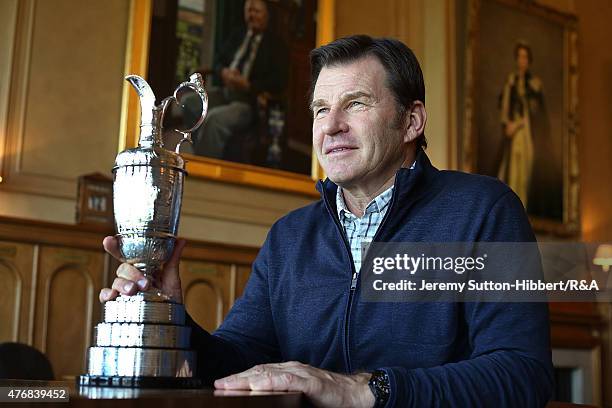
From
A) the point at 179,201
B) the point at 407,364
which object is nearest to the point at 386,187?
the point at 407,364

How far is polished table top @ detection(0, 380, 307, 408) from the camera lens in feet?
4.08

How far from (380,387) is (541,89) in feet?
22.7

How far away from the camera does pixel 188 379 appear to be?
1.73 meters

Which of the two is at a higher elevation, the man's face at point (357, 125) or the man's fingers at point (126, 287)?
the man's face at point (357, 125)

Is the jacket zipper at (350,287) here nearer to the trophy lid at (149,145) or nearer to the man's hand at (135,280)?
the man's hand at (135,280)

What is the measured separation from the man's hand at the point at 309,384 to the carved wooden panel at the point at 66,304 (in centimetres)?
333

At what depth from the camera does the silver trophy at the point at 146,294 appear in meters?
1.70

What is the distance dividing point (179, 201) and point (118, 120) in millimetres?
3790

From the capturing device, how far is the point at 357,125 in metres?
2.46

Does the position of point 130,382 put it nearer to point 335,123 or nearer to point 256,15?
point 335,123

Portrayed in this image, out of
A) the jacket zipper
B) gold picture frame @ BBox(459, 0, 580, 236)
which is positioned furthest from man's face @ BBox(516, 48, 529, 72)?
the jacket zipper

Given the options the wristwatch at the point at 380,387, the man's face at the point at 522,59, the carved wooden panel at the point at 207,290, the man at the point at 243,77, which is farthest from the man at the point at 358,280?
the man's face at the point at 522,59

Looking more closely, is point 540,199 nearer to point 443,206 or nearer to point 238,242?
point 238,242

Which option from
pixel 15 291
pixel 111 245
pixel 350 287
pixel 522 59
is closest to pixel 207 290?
pixel 15 291
